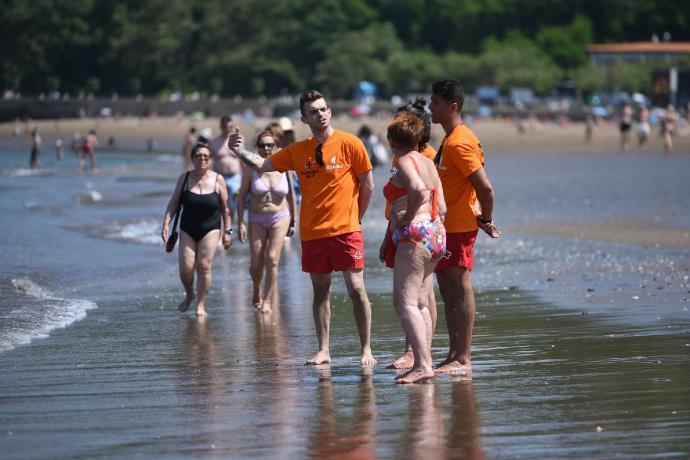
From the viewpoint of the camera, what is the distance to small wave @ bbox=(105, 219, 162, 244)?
1887 centimetres

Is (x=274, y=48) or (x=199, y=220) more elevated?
(x=274, y=48)

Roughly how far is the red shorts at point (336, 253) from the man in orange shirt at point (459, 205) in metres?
0.54

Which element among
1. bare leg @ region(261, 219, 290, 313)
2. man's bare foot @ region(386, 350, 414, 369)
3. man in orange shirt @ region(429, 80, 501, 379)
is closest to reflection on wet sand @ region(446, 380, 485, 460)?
man in orange shirt @ region(429, 80, 501, 379)

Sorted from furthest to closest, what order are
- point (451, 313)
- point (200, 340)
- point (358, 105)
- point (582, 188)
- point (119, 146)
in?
point (358, 105) → point (119, 146) → point (582, 188) → point (200, 340) → point (451, 313)

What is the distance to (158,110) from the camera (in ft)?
338

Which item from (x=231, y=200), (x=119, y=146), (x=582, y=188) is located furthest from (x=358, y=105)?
(x=231, y=200)

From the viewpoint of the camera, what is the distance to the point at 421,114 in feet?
25.7

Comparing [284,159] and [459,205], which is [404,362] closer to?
[459,205]

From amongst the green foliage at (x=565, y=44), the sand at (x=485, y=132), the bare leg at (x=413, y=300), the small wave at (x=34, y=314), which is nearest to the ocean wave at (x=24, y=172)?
the sand at (x=485, y=132)

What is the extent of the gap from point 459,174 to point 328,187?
82cm

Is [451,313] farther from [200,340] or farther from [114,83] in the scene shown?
[114,83]

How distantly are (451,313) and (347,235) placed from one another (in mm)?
768

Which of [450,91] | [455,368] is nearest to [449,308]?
[455,368]

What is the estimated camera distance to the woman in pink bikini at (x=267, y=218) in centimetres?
1123
